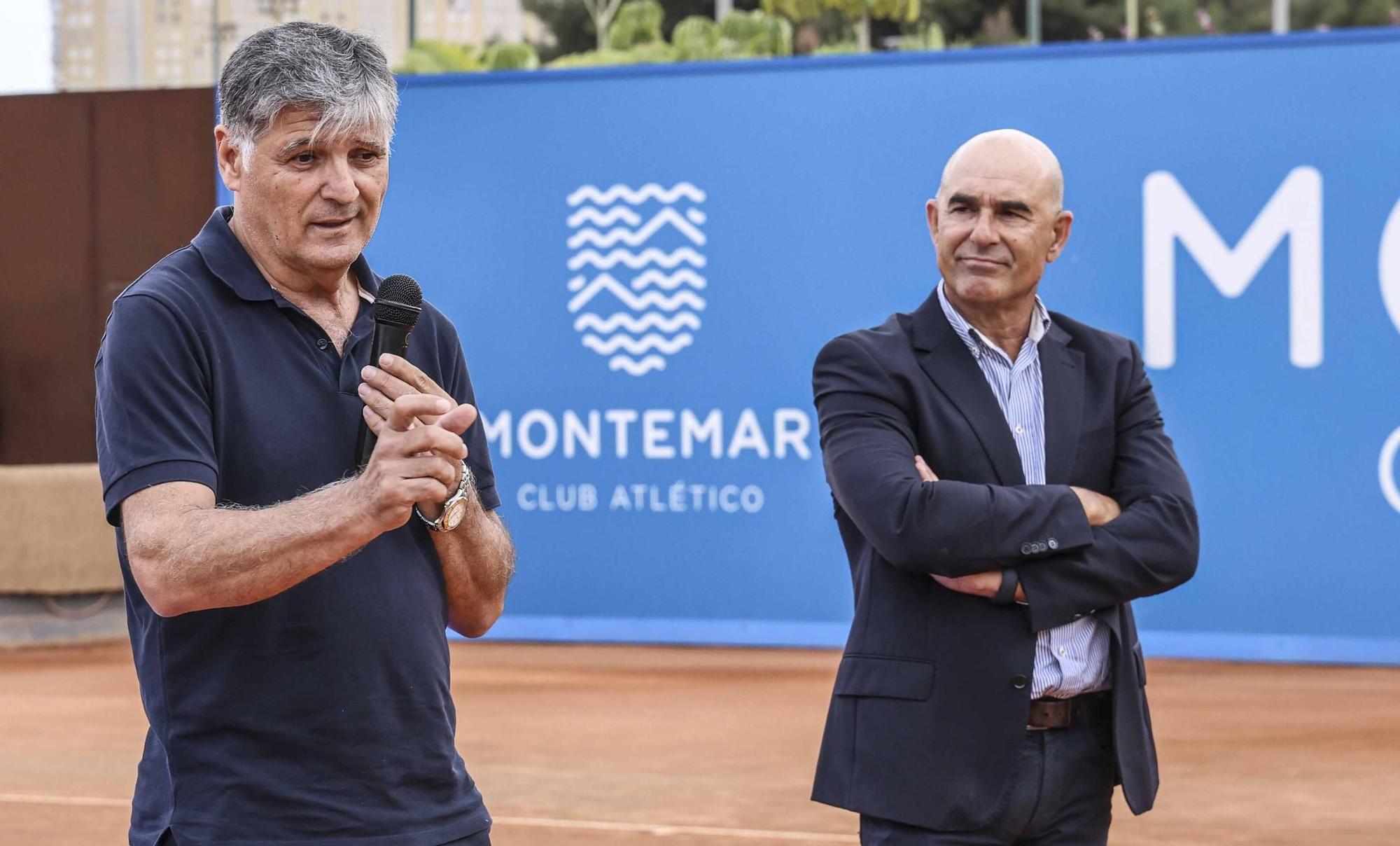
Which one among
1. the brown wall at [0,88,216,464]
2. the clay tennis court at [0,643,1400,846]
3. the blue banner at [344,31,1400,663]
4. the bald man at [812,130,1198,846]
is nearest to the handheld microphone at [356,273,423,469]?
the bald man at [812,130,1198,846]

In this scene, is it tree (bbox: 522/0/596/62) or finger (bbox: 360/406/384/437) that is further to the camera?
tree (bbox: 522/0/596/62)

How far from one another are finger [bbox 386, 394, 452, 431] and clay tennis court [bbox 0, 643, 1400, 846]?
3.21m

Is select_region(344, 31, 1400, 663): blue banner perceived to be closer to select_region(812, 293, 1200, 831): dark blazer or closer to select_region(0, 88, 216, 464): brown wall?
select_region(0, 88, 216, 464): brown wall

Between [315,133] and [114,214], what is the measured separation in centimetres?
855

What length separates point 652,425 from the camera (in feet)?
23.8

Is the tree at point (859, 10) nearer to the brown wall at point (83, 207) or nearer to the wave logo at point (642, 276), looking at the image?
the brown wall at point (83, 207)

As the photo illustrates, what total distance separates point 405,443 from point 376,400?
0.28ft

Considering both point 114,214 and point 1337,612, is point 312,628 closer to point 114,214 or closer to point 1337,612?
point 1337,612

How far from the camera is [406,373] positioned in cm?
171

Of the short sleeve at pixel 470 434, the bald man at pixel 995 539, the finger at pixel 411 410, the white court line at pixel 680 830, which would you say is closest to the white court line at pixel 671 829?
the white court line at pixel 680 830

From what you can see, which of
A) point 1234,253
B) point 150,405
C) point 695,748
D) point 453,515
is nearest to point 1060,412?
point 453,515

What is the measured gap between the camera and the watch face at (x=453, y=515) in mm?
1843

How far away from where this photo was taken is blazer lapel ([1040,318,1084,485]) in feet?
8.32

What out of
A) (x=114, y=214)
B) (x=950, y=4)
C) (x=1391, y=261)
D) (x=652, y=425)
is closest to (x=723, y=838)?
(x=652, y=425)
